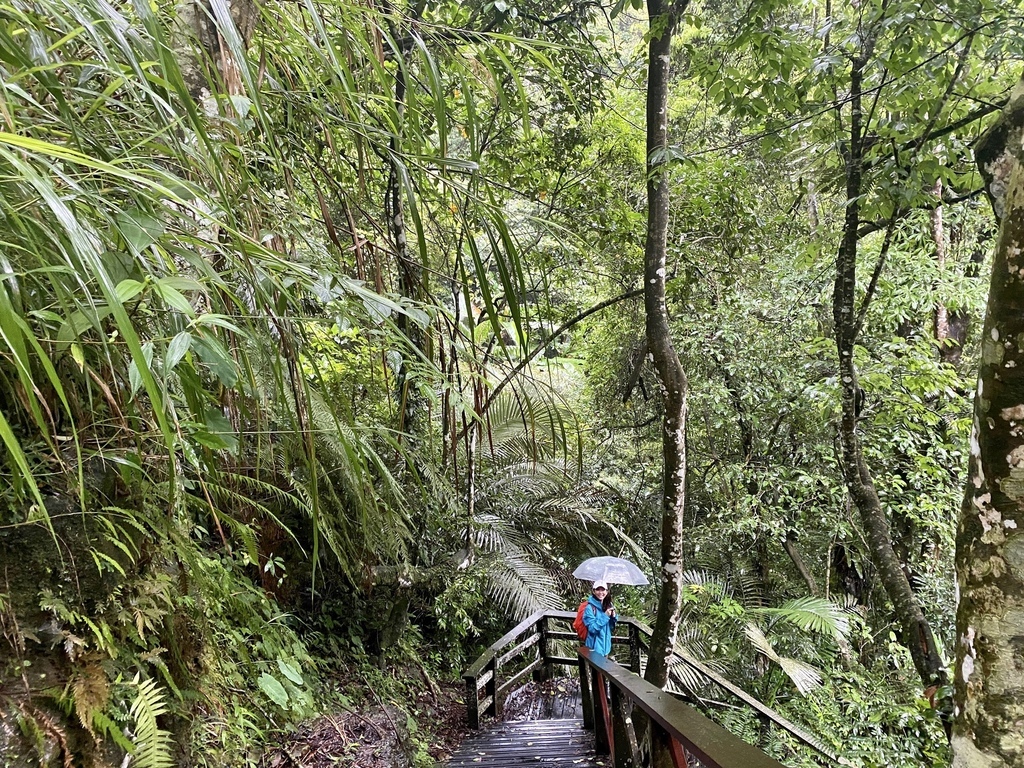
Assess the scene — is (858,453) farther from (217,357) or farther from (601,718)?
(217,357)

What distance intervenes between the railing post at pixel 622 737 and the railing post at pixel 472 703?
6.68ft

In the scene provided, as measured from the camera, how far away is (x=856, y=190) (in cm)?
345

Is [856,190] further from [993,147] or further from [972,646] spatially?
[972,646]

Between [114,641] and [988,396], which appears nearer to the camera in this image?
[988,396]

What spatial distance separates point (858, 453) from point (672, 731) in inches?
108

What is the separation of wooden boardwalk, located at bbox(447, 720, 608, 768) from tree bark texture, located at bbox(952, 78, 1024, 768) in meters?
2.67

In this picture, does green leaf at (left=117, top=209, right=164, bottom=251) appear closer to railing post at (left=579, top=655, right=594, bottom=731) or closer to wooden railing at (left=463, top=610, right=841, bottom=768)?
wooden railing at (left=463, top=610, right=841, bottom=768)

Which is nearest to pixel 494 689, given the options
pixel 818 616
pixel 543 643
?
pixel 543 643

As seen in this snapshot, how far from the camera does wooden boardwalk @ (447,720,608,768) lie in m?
3.55

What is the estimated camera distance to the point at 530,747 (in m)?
4.04

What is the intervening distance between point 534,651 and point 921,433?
487 centimetres

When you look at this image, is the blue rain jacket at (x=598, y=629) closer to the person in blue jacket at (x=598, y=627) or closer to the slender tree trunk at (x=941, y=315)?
the person in blue jacket at (x=598, y=627)

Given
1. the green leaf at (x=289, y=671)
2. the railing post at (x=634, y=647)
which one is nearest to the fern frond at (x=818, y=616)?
the railing post at (x=634, y=647)

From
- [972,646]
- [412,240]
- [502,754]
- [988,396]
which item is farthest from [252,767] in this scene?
[412,240]
